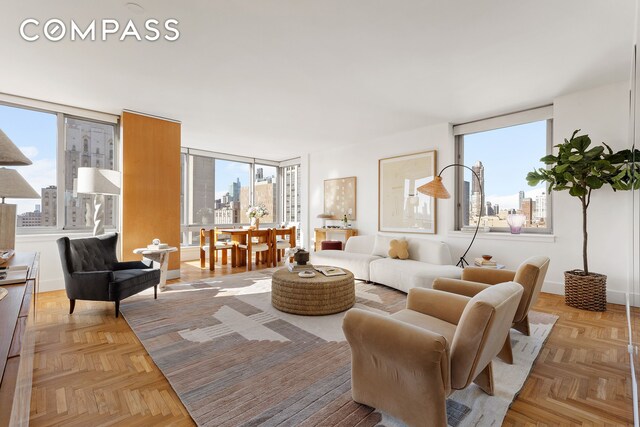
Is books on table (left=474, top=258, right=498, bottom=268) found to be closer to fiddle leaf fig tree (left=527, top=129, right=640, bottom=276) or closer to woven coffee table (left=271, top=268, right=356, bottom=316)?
fiddle leaf fig tree (left=527, top=129, right=640, bottom=276)

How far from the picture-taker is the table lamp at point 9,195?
262 centimetres

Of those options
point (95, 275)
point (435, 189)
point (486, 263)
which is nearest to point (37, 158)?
point (95, 275)

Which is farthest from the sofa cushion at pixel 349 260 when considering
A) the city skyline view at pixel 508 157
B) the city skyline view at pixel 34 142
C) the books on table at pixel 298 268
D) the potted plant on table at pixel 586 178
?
the city skyline view at pixel 34 142

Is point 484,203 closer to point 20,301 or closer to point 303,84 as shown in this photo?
point 303,84

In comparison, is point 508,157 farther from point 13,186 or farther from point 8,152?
point 13,186

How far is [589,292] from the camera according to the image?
3518mm

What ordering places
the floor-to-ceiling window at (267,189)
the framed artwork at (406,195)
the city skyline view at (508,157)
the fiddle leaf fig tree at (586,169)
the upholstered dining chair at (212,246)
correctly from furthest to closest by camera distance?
the floor-to-ceiling window at (267,189)
the upholstered dining chair at (212,246)
the framed artwork at (406,195)
the city skyline view at (508,157)
the fiddle leaf fig tree at (586,169)

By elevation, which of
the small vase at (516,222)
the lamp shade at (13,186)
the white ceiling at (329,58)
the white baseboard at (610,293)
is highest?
the white ceiling at (329,58)

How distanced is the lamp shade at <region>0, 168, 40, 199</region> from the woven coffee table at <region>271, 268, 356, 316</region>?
244cm

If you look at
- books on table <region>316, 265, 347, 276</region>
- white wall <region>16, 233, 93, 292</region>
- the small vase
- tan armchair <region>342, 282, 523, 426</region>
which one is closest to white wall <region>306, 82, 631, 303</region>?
the small vase

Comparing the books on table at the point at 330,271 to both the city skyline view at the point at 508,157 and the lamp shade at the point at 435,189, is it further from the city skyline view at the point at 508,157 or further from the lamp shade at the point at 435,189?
the city skyline view at the point at 508,157

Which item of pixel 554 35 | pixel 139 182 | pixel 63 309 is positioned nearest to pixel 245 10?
pixel 554 35

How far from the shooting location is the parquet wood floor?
5.59 ft

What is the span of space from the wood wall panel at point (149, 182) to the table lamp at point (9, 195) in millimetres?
1667
